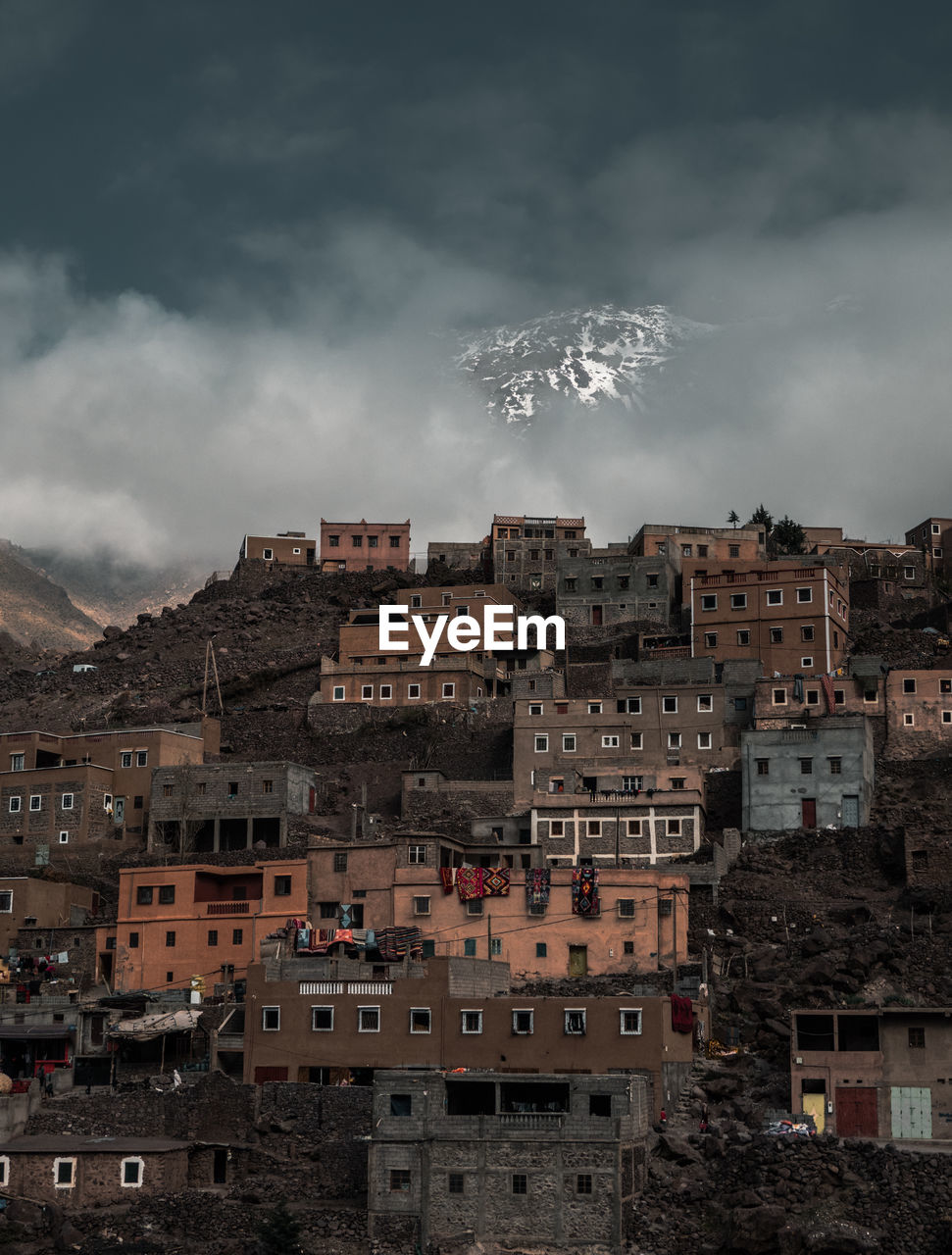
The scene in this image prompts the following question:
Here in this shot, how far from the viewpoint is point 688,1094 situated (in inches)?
2281

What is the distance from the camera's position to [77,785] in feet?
284

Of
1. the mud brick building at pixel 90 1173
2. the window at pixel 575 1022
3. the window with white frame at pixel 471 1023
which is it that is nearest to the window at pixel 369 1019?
the window with white frame at pixel 471 1023

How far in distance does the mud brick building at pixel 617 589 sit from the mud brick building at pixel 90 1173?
54.5 meters

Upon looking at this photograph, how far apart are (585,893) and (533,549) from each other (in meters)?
50.8

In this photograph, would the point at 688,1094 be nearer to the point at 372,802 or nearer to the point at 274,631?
the point at 372,802

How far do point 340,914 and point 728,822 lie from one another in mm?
19808

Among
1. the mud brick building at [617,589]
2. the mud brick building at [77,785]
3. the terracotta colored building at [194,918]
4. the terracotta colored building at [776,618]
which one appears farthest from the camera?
the mud brick building at [617,589]

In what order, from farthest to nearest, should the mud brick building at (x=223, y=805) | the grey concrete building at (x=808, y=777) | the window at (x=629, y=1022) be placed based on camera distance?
the mud brick building at (x=223, y=805)
the grey concrete building at (x=808, y=777)
the window at (x=629, y=1022)

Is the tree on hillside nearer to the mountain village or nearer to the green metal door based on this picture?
the mountain village

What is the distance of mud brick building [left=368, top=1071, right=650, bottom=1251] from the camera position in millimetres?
50719

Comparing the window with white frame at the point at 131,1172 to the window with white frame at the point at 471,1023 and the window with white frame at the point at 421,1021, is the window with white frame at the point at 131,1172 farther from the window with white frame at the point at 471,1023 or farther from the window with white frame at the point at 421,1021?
the window with white frame at the point at 471,1023

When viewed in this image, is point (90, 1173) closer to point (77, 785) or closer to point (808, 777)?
point (77, 785)

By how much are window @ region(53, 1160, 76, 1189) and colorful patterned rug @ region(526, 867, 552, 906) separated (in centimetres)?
2046

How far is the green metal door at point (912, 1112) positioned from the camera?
55.4 m
